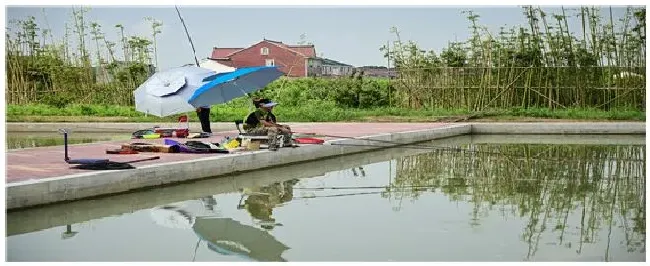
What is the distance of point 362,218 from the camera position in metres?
7.80

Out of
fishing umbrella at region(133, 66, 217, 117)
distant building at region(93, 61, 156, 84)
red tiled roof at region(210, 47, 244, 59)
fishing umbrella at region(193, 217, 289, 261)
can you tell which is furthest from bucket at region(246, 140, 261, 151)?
red tiled roof at region(210, 47, 244, 59)

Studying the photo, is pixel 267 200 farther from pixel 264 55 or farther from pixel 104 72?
pixel 264 55

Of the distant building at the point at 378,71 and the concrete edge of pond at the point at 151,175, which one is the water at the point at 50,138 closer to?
the concrete edge of pond at the point at 151,175

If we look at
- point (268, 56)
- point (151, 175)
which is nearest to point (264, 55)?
point (268, 56)

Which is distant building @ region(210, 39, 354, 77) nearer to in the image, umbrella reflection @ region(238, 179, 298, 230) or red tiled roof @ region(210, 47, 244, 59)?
red tiled roof @ region(210, 47, 244, 59)

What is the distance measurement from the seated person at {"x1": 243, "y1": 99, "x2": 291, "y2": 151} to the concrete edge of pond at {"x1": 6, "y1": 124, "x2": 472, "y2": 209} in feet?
0.71

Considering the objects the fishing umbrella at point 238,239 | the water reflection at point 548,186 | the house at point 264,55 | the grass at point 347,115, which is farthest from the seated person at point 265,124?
the house at point 264,55

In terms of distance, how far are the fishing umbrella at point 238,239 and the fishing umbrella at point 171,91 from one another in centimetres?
456

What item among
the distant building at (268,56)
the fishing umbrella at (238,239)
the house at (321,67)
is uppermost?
the distant building at (268,56)

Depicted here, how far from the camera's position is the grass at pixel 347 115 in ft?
63.1

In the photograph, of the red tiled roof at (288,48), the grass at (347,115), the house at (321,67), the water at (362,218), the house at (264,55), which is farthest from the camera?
the house at (264,55)

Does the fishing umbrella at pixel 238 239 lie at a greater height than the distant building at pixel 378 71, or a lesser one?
lesser

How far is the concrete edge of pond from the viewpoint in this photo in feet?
25.6
